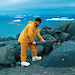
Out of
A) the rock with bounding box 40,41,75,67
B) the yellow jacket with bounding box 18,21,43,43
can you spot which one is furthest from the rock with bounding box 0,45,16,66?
the rock with bounding box 40,41,75,67

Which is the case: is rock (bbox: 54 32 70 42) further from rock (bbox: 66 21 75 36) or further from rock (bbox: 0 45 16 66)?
rock (bbox: 0 45 16 66)

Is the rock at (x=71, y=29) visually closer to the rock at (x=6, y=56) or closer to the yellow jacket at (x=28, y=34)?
the yellow jacket at (x=28, y=34)

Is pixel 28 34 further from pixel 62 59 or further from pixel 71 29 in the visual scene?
pixel 71 29

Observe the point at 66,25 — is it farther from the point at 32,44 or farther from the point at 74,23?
the point at 32,44

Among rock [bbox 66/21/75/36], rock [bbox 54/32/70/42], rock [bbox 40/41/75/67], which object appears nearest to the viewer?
rock [bbox 40/41/75/67]

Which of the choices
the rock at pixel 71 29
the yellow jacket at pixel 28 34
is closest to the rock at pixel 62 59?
the yellow jacket at pixel 28 34

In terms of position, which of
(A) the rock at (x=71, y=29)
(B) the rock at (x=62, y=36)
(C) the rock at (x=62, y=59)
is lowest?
(C) the rock at (x=62, y=59)

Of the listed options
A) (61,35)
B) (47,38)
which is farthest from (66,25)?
(47,38)

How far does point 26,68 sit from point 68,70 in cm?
158

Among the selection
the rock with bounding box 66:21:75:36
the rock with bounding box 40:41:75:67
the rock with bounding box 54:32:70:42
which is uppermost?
the rock with bounding box 66:21:75:36

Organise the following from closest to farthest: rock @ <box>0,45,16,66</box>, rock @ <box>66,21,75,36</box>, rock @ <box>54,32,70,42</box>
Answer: rock @ <box>0,45,16,66</box> → rock @ <box>54,32,70,42</box> → rock @ <box>66,21,75,36</box>

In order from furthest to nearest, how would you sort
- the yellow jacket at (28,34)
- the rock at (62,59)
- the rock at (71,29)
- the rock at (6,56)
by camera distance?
the rock at (71,29) < the rock at (6,56) < the yellow jacket at (28,34) < the rock at (62,59)

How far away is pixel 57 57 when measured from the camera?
18.1 feet

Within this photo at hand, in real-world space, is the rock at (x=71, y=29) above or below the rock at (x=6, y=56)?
above
